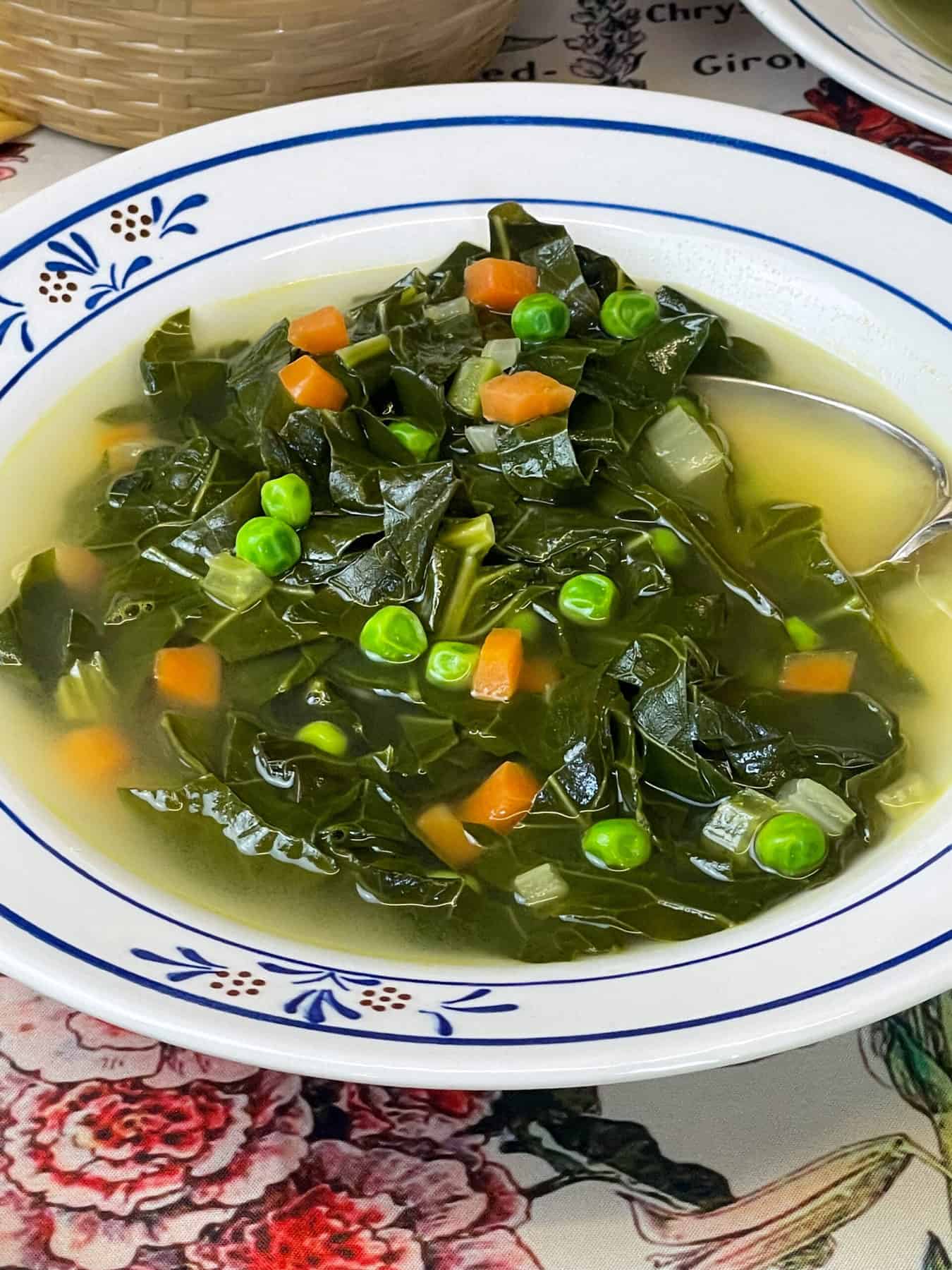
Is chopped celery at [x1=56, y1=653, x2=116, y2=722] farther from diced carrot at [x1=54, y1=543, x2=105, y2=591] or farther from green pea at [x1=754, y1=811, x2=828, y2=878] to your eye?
green pea at [x1=754, y1=811, x2=828, y2=878]

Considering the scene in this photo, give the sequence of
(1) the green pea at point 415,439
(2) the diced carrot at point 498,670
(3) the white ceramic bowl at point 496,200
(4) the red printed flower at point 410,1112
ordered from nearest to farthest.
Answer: (4) the red printed flower at point 410,1112
(2) the diced carrot at point 498,670
(1) the green pea at point 415,439
(3) the white ceramic bowl at point 496,200

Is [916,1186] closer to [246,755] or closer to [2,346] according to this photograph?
[246,755]

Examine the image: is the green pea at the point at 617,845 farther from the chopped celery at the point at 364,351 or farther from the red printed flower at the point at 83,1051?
the chopped celery at the point at 364,351

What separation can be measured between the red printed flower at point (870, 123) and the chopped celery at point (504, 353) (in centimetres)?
181

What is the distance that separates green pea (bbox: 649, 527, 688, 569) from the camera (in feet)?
10.9

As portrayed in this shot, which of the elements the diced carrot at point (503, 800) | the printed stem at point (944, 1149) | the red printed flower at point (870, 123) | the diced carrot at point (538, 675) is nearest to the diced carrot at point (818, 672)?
the diced carrot at point (538, 675)

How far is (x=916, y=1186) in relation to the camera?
7.55 feet

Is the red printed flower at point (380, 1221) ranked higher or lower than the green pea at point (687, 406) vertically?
lower

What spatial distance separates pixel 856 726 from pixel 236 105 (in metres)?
2.78

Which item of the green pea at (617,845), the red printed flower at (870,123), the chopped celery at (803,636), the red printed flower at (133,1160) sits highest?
the red printed flower at (870,123)

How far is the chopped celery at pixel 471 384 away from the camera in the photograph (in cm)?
357

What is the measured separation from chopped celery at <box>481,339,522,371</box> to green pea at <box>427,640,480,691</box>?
929 mm

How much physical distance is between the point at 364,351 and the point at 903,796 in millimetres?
1837

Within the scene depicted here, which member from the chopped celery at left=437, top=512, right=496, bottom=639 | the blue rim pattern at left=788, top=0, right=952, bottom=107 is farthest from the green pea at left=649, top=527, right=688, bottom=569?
the blue rim pattern at left=788, top=0, right=952, bottom=107
